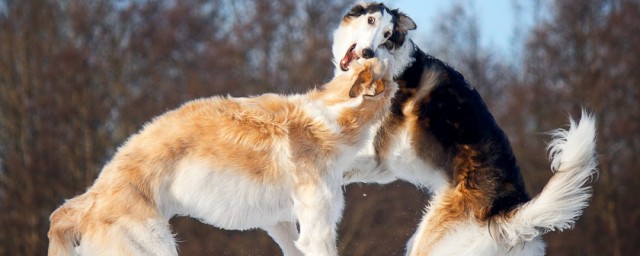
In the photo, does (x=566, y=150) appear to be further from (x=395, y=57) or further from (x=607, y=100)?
(x=607, y=100)

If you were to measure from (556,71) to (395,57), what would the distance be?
2803 centimetres

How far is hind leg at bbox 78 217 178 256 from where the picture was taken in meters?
6.67

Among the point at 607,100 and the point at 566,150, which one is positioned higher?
the point at 566,150

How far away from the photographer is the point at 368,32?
8836 mm

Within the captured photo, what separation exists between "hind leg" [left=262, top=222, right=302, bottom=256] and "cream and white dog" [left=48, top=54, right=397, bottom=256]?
0.72 ft

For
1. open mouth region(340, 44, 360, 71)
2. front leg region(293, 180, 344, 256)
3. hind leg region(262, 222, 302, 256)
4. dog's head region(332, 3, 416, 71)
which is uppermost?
dog's head region(332, 3, 416, 71)

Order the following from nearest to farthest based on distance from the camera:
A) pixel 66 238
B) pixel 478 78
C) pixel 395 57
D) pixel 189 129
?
pixel 66 238 → pixel 189 129 → pixel 395 57 → pixel 478 78

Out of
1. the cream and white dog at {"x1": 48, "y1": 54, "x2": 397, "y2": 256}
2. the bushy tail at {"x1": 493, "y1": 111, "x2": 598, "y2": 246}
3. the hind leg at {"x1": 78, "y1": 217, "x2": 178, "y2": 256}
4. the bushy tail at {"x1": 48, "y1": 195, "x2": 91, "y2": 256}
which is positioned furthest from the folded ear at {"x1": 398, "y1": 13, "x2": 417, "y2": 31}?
the bushy tail at {"x1": 48, "y1": 195, "x2": 91, "y2": 256}

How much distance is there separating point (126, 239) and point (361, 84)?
82.2 inches

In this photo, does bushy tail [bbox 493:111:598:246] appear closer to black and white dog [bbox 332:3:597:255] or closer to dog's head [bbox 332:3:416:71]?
black and white dog [bbox 332:3:597:255]

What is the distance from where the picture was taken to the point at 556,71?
35562 mm

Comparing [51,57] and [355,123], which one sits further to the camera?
[51,57]

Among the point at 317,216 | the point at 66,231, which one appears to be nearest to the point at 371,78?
the point at 317,216

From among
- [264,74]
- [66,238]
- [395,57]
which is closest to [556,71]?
[264,74]
